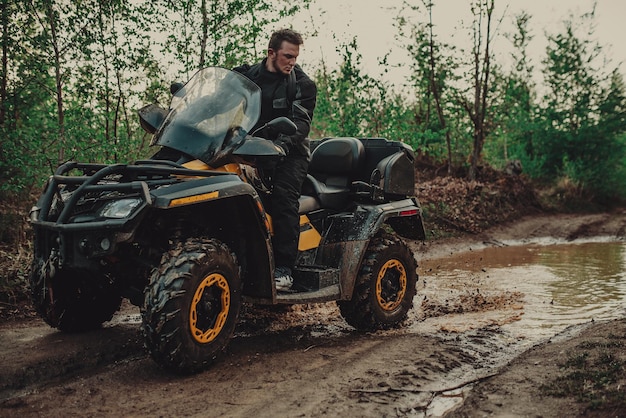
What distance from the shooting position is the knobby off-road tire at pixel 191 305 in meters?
3.77

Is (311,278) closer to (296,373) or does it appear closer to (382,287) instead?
(382,287)

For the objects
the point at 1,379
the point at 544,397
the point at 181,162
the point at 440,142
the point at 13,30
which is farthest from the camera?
the point at 440,142

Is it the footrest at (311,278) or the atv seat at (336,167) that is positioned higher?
the atv seat at (336,167)

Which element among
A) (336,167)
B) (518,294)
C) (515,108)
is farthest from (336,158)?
(515,108)

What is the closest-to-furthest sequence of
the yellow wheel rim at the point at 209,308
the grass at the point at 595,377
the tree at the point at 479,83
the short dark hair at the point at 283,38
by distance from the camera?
the grass at the point at 595,377 < the yellow wheel rim at the point at 209,308 < the short dark hair at the point at 283,38 < the tree at the point at 479,83

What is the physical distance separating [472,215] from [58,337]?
12.6 meters

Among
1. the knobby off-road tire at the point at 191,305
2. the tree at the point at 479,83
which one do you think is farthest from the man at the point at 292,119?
the tree at the point at 479,83

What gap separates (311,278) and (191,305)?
1.49 m

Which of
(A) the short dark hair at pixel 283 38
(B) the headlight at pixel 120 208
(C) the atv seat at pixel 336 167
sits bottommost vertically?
(B) the headlight at pixel 120 208

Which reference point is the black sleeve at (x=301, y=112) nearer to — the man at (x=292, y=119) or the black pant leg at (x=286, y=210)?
the man at (x=292, y=119)

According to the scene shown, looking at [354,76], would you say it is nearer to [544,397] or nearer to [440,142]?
[440,142]

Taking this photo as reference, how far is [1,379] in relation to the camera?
3.97 metres

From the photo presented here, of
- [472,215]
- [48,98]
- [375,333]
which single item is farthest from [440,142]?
[375,333]

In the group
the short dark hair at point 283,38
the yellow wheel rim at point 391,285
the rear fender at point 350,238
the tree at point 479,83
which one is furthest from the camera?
the tree at point 479,83
